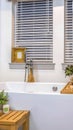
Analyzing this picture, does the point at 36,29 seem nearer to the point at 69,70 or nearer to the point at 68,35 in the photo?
the point at 68,35

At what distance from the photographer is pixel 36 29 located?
4379 mm

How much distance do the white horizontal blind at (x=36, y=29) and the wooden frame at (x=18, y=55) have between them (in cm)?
10

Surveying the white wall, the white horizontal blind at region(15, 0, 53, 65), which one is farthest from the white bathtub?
the white horizontal blind at region(15, 0, 53, 65)

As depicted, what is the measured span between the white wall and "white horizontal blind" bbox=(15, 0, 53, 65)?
0.45 feet

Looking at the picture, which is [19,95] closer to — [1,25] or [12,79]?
[12,79]

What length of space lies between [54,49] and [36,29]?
20.0 inches

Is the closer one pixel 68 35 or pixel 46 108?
pixel 46 108

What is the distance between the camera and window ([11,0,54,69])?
4.32 m

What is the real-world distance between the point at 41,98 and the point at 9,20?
195 centimetres

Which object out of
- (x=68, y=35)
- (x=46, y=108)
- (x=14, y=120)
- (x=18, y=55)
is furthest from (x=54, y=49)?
(x=14, y=120)

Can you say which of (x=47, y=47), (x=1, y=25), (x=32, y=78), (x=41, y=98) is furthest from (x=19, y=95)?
(x=1, y=25)

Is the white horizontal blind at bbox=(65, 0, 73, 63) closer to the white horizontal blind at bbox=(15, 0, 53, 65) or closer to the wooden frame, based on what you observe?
the white horizontal blind at bbox=(15, 0, 53, 65)

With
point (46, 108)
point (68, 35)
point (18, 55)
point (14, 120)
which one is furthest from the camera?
point (18, 55)

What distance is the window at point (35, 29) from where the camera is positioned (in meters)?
4.32
